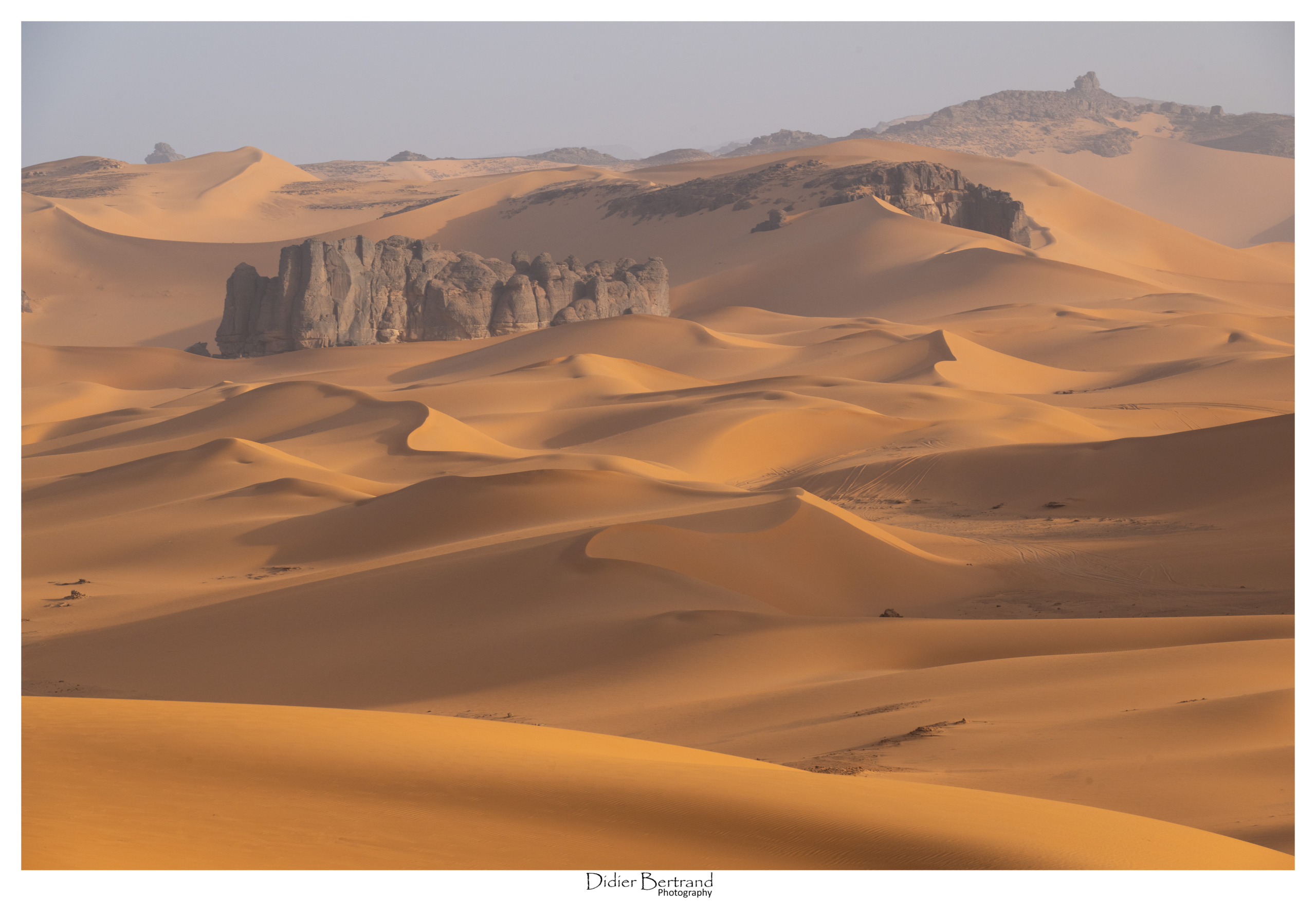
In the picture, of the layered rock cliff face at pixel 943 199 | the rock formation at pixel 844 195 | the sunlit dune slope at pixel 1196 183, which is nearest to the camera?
the layered rock cliff face at pixel 943 199

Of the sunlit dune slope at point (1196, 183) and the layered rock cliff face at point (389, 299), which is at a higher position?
the sunlit dune slope at point (1196, 183)

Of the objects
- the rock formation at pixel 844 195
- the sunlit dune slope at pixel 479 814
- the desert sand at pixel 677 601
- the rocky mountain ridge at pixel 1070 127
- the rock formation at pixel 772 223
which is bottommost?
the desert sand at pixel 677 601

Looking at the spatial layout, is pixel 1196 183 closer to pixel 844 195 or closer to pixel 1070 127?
pixel 1070 127

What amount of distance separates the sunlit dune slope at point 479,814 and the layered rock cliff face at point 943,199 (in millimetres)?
62033

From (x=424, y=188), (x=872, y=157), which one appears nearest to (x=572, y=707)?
(x=872, y=157)

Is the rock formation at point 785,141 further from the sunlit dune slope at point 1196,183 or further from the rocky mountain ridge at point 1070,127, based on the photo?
the sunlit dune slope at point 1196,183

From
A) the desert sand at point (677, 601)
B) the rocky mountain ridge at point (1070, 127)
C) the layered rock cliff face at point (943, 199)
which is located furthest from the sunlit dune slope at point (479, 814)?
the rocky mountain ridge at point (1070, 127)

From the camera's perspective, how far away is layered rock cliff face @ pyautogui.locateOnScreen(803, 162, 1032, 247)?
64250mm

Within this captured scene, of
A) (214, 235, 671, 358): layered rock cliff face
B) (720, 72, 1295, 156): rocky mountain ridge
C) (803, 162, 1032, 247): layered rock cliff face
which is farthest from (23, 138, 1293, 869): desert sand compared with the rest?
(720, 72, 1295, 156): rocky mountain ridge

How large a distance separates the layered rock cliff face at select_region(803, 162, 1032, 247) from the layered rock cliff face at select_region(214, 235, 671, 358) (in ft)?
74.4

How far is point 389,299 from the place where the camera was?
4819 cm

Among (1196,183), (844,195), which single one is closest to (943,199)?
(844,195)

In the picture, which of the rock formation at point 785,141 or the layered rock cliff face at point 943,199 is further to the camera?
the rock formation at point 785,141

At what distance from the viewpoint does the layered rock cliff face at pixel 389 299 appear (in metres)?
46.4
